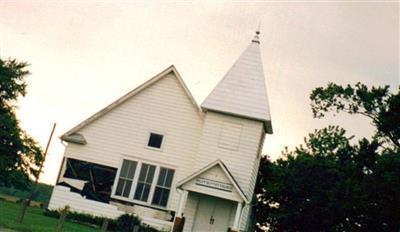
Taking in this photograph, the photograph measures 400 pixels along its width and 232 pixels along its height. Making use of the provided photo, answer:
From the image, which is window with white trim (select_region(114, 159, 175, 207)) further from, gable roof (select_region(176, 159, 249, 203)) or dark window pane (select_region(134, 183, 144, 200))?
gable roof (select_region(176, 159, 249, 203))

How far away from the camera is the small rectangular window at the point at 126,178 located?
93.5 feet

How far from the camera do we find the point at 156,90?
2936 centimetres

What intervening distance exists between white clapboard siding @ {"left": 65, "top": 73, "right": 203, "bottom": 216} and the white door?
6.03 feet

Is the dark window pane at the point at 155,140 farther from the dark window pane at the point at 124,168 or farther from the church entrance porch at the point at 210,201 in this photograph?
the church entrance porch at the point at 210,201

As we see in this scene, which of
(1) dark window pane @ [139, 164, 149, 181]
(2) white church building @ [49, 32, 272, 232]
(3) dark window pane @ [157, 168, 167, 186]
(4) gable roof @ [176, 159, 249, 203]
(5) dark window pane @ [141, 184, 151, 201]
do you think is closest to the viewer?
(4) gable roof @ [176, 159, 249, 203]

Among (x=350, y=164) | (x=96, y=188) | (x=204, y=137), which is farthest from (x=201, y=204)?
(x=350, y=164)

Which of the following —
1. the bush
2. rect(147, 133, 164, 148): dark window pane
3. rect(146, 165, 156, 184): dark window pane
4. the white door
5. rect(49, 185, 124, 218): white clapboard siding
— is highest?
rect(147, 133, 164, 148): dark window pane

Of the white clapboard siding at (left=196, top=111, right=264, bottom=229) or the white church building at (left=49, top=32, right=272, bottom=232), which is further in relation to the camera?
the white church building at (left=49, top=32, right=272, bottom=232)

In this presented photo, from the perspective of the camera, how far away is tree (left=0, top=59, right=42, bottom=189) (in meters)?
41.1

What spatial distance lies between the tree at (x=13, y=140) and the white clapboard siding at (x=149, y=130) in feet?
46.4

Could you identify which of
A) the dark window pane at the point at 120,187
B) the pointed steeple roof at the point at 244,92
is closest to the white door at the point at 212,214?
the dark window pane at the point at 120,187

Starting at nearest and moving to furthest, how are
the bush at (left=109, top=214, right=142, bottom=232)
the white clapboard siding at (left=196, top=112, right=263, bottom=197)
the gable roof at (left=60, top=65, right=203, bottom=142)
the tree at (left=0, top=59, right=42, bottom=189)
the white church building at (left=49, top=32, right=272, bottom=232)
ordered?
the bush at (left=109, top=214, right=142, bottom=232) < the white clapboard siding at (left=196, top=112, right=263, bottom=197) < the white church building at (left=49, top=32, right=272, bottom=232) < the gable roof at (left=60, top=65, right=203, bottom=142) < the tree at (left=0, top=59, right=42, bottom=189)

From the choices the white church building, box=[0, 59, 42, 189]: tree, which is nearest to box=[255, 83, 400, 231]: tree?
the white church building

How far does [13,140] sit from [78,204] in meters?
15.6
